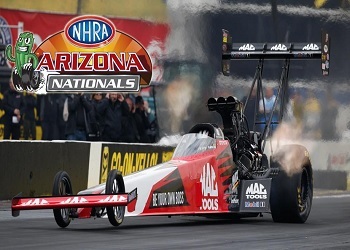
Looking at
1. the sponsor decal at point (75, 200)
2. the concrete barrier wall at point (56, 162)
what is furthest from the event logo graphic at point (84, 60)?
the sponsor decal at point (75, 200)

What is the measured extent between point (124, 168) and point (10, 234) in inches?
344

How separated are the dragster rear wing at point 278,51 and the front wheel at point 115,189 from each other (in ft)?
16.1

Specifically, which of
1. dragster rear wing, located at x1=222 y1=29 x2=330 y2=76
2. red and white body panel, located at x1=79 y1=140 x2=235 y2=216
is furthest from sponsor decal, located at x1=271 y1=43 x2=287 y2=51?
red and white body panel, located at x1=79 y1=140 x2=235 y2=216

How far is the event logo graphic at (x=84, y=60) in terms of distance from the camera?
1281 inches

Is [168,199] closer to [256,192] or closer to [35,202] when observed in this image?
[35,202]

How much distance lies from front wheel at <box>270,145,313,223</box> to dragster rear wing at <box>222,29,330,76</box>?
1857 millimetres

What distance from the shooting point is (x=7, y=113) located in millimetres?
29391

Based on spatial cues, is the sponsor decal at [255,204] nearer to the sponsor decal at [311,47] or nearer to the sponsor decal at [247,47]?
the sponsor decal at [311,47]

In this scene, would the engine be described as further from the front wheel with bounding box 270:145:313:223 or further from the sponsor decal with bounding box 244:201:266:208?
the sponsor decal with bounding box 244:201:266:208

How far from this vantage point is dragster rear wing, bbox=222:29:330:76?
19453 mm

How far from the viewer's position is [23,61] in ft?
108

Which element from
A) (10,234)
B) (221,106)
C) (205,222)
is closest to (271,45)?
(221,106)

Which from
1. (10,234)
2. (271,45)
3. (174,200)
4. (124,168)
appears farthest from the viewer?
(124,168)

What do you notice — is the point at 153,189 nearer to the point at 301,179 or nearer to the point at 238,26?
the point at 301,179
